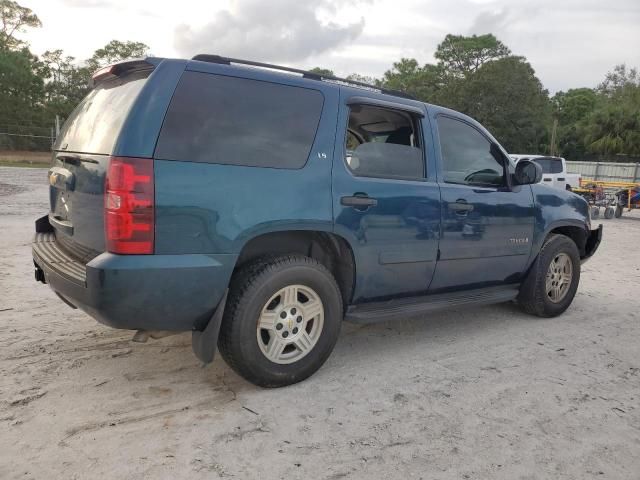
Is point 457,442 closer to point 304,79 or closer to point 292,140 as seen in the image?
point 292,140

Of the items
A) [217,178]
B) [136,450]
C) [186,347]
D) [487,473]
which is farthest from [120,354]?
[487,473]

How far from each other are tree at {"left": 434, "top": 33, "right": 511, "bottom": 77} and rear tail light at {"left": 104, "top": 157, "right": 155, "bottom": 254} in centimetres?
5595

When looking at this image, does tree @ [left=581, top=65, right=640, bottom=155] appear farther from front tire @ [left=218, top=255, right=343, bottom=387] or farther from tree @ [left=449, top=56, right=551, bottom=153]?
front tire @ [left=218, top=255, right=343, bottom=387]

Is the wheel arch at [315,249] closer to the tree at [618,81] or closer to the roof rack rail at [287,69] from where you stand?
the roof rack rail at [287,69]

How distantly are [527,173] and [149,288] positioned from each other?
334 centimetres

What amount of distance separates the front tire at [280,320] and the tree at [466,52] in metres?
55.3

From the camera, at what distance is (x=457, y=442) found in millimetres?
2830

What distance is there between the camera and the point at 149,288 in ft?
9.14

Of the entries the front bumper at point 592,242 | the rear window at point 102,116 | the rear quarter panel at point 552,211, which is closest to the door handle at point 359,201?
the rear window at point 102,116

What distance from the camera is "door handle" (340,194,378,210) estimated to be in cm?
347

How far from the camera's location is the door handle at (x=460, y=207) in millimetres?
4090

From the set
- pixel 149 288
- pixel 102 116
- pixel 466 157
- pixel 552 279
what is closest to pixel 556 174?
pixel 552 279

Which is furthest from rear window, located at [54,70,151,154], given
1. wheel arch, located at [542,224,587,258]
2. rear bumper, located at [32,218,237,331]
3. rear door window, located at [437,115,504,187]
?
wheel arch, located at [542,224,587,258]

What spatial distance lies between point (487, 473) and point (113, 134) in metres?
2.60
